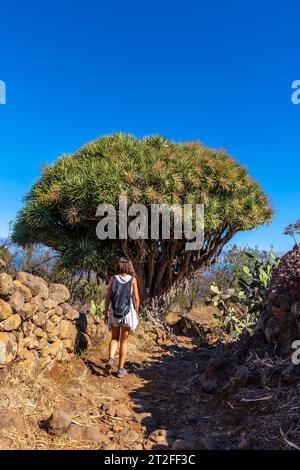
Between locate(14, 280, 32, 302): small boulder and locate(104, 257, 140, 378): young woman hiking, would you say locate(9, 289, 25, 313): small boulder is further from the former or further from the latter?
locate(104, 257, 140, 378): young woman hiking

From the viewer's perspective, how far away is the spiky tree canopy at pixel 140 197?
25.7ft

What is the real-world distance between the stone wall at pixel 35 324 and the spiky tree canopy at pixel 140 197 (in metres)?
2.19

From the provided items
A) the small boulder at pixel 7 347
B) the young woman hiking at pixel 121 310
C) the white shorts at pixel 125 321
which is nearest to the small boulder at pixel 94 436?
the small boulder at pixel 7 347

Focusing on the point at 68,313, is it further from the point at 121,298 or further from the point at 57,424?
the point at 57,424

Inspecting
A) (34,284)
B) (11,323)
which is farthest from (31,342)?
(34,284)

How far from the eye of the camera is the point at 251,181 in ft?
29.1

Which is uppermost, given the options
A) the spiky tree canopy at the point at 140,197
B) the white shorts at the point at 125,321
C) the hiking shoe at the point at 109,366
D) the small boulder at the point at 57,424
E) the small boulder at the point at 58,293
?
the spiky tree canopy at the point at 140,197

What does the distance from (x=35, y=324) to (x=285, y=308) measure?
9.11ft

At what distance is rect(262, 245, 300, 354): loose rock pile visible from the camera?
4547mm

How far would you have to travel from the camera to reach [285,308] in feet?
15.6

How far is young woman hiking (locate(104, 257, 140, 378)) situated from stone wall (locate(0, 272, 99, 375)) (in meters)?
0.55

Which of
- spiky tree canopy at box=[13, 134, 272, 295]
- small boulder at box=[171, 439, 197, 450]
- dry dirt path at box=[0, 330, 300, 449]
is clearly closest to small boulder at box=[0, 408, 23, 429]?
dry dirt path at box=[0, 330, 300, 449]

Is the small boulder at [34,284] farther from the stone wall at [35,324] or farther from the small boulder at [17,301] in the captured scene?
the small boulder at [17,301]
